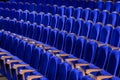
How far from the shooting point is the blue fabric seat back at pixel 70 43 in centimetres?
85

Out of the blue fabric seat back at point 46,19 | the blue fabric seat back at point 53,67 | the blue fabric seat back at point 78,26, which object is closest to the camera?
the blue fabric seat back at point 53,67

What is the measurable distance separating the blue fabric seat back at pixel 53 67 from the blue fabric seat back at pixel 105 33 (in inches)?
9.4

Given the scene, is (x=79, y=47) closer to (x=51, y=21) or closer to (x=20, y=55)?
(x=20, y=55)

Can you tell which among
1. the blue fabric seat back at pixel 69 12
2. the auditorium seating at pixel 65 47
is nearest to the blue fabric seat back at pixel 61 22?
the auditorium seating at pixel 65 47

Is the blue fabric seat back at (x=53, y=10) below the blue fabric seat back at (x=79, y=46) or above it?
above

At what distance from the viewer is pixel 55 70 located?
64 centimetres

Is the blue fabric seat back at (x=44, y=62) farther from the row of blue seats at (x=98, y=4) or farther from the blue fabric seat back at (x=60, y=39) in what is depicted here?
the row of blue seats at (x=98, y=4)

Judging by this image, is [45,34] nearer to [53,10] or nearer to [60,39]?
[60,39]

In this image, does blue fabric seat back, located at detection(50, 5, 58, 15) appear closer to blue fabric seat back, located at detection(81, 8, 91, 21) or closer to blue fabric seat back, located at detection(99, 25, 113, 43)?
blue fabric seat back, located at detection(81, 8, 91, 21)

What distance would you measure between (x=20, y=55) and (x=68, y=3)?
612 mm

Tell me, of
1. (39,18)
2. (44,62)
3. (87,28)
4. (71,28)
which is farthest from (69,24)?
(44,62)

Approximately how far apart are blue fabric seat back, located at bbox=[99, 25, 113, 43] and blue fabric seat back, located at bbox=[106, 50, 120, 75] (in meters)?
0.19

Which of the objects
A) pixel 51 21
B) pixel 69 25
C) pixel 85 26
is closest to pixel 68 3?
pixel 51 21

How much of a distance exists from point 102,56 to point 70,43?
19 centimetres
